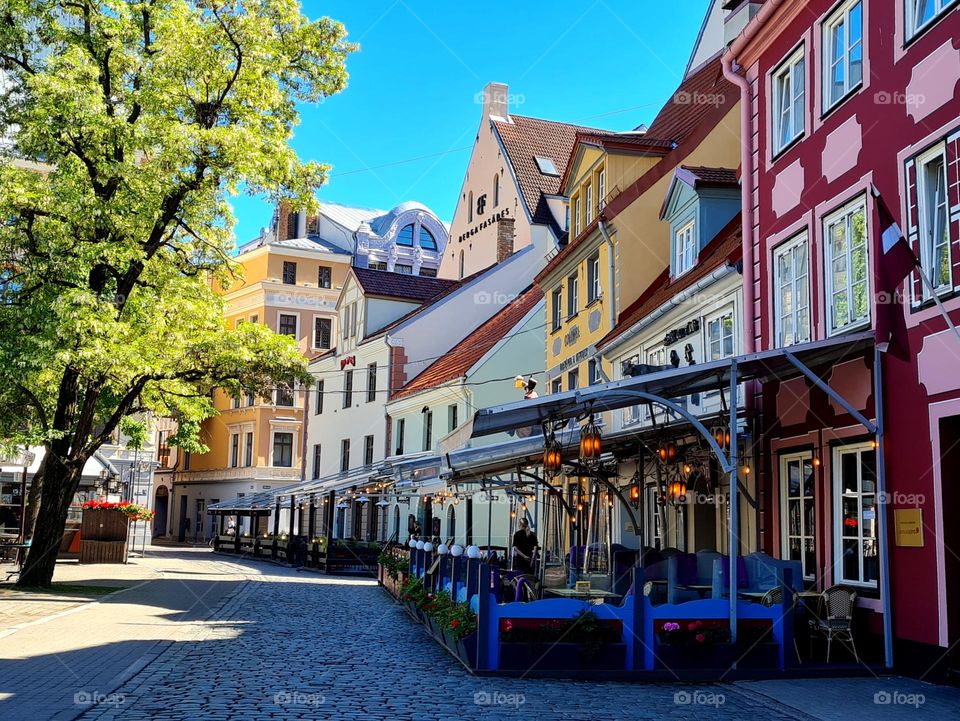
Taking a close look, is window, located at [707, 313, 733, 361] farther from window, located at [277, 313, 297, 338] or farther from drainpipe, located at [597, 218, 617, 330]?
window, located at [277, 313, 297, 338]

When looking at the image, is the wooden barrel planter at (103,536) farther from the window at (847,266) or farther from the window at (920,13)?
the window at (920,13)

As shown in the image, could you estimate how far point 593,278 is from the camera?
1056 inches

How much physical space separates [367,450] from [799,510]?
3318 centimetres

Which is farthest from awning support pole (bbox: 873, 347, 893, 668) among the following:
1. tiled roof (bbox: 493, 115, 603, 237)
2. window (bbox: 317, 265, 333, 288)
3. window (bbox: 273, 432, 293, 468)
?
window (bbox: 317, 265, 333, 288)

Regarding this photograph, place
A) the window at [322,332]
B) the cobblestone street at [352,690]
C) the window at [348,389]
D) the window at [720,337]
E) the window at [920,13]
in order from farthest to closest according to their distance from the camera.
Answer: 1. the window at [322,332]
2. the window at [348,389]
3. the window at [720,337]
4. the window at [920,13]
5. the cobblestone street at [352,690]

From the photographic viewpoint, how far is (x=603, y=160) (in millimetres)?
25984

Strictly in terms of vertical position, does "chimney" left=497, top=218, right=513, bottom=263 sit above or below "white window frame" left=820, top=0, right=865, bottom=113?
above

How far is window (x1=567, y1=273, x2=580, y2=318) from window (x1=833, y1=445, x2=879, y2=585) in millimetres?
14913

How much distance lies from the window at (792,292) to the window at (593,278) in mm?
10533

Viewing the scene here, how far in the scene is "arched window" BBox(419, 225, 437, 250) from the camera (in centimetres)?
7012

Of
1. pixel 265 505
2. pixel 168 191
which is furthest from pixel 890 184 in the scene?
pixel 265 505
